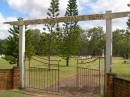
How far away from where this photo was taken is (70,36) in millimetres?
39594

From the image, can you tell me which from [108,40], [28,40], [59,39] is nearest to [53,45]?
[59,39]

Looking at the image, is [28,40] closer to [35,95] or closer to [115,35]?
[35,95]

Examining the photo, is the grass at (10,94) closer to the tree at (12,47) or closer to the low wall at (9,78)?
the low wall at (9,78)

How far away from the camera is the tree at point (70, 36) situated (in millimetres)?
39750

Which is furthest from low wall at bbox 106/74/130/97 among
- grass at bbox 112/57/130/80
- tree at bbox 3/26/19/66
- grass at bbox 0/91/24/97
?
tree at bbox 3/26/19/66

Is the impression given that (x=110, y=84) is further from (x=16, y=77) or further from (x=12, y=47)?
(x=12, y=47)

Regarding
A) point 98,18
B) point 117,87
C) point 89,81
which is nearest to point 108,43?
point 98,18

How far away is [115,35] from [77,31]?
40.9 m

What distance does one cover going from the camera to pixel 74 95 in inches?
512

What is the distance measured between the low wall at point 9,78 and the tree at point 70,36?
2448cm

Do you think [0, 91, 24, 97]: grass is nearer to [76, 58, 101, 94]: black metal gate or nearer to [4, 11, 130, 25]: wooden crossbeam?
[76, 58, 101, 94]: black metal gate

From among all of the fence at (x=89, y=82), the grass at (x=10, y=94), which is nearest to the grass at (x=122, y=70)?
the fence at (x=89, y=82)

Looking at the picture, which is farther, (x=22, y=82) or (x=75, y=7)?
(x=75, y=7)

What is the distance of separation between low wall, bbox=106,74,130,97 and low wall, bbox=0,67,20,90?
489 centimetres
